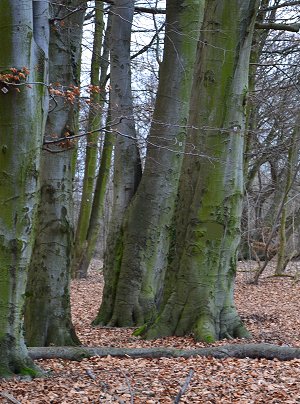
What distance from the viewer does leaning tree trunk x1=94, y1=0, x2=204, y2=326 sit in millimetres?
11297

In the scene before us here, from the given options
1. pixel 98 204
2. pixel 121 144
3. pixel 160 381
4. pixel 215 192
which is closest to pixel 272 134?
pixel 98 204

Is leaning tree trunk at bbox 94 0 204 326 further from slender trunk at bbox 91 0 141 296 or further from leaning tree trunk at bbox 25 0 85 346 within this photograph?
leaning tree trunk at bbox 25 0 85 346

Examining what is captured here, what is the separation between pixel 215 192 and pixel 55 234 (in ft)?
7.61

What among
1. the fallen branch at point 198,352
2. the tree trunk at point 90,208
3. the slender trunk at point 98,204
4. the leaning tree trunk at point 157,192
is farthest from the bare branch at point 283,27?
the tree trunk at point 90,208

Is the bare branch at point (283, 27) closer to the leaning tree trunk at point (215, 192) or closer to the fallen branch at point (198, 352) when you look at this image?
the leaning tree trunk at point (215, 192)

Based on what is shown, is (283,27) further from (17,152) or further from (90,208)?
(90,208)

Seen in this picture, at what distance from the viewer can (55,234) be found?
8.75 m

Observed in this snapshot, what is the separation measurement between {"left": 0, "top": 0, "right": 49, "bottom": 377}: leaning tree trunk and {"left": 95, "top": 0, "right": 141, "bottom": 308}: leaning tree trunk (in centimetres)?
569

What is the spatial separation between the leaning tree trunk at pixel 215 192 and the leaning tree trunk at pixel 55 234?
4.87ft

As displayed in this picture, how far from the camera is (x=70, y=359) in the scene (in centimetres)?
746

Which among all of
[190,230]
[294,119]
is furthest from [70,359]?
[294,119]

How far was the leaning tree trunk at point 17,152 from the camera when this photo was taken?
5.85 metres

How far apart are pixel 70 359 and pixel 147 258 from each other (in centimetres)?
450

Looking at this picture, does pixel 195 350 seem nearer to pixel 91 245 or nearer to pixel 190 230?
pixel 190 230
